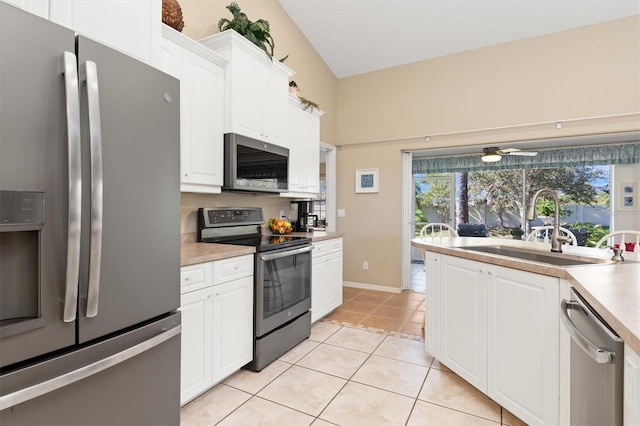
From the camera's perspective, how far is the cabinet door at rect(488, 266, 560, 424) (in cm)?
158

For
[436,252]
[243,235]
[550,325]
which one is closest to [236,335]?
[243,235]

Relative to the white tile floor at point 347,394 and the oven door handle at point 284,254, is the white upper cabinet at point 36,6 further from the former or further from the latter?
the white tile floor at point 347,394

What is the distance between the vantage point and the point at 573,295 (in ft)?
4.66

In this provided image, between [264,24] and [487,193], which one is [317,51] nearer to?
[264,24]

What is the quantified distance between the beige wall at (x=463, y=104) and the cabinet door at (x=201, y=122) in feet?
9.47

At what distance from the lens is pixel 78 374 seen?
1009mm

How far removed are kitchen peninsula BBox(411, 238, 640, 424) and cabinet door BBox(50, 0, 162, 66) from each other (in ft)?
6.48

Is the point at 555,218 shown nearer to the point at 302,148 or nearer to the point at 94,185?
the point at 94,185

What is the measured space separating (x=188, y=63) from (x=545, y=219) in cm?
702

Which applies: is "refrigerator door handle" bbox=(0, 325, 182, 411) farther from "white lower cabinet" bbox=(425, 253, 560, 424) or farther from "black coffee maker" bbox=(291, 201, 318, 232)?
"black coffee maker" bbox=(291, 201, 318, 232)

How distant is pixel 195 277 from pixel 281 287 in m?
0.89

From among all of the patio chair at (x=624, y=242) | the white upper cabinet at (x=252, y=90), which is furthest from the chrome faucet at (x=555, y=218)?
the white upper cabinet at (x=252, y=90)

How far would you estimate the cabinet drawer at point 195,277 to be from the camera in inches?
70.8

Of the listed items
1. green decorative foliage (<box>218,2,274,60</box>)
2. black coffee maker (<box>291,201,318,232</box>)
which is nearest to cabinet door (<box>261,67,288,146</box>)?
green decorative foliage (<box>218,2,274,60</box>)
